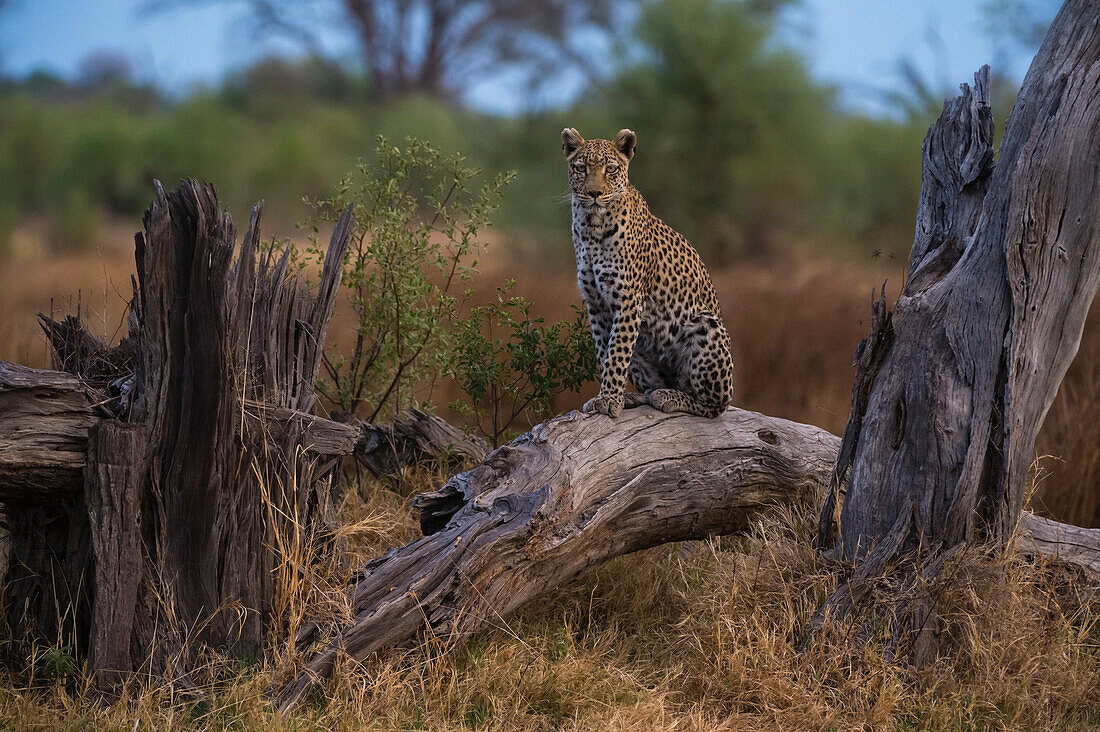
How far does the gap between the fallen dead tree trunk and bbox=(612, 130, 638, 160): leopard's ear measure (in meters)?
1.50

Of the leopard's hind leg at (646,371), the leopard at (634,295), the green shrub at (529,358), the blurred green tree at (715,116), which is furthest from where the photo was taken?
the blurred green tree at (715,116)

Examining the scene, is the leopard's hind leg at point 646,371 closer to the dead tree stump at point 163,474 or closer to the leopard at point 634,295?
the leopard at point 634,295

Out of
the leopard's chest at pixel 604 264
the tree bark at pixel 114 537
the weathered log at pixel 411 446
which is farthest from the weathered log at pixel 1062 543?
the tree bark at pixel 114 537

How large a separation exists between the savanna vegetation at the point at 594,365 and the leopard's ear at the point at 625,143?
40.8 inches

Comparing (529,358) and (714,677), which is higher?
(529,358)

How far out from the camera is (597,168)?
4887 millimetres

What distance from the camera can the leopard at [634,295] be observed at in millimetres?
4844

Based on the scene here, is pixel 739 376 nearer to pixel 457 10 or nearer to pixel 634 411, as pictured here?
pixel 634 411

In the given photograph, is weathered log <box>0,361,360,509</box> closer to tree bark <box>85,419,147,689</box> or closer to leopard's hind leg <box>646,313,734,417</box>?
tree bark <box>85,419,147,689</box>

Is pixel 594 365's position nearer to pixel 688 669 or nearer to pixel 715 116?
pixel 688 669

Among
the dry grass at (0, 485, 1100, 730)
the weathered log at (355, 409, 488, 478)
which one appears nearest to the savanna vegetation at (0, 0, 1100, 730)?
the dry grass at (0, 485, 1100, 730)

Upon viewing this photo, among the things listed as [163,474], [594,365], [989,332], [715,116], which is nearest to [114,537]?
[163,474]

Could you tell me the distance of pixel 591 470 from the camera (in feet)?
13.7

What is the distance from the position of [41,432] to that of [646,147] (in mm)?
11103
